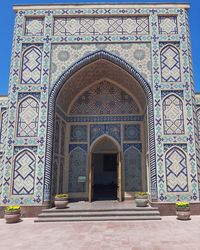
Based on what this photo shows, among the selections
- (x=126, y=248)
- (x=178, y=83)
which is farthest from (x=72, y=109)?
(x=126, y=248)

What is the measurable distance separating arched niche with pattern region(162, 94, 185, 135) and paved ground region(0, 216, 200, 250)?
299 centimetres

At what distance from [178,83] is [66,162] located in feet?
18.5

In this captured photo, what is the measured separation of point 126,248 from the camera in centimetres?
439

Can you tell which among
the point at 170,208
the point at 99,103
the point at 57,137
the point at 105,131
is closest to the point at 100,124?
the point at 105,131

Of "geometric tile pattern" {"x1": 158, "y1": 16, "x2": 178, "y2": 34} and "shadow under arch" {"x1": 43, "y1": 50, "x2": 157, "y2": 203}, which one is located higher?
"geometric tile pattern" {"x1": 158, "y1": 16, "x2": 178, "y2": 34}

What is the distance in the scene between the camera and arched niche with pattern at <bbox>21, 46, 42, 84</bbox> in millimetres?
8578

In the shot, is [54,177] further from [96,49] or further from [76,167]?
[96,49]

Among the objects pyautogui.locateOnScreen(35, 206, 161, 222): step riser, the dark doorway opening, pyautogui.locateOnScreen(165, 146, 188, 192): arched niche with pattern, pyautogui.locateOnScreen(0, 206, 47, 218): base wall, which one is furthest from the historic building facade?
the dark doorway opening

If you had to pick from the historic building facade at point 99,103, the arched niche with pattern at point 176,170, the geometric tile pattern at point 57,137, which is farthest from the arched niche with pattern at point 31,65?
the arched niche with pattern at point 176,170

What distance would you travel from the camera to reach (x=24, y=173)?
780cm

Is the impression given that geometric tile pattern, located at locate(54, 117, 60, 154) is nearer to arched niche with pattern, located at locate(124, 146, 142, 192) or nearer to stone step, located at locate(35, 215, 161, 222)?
A: stone step, located at locate(35, 215, 161, 222)

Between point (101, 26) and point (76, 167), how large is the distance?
19.8ft

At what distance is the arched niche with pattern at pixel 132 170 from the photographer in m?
9.58

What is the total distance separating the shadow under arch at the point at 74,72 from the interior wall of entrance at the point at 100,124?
1.18ft
